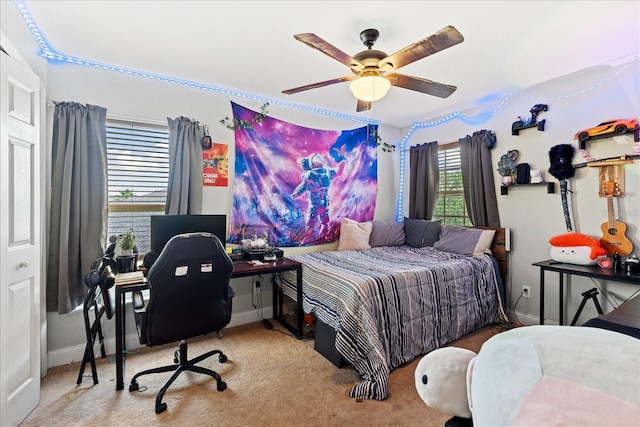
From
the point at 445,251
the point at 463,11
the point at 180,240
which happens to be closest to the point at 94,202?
the point at 180,240

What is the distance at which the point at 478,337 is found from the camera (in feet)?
9.12

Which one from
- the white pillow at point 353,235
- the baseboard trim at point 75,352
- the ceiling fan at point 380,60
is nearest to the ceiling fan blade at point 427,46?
the ceiling fan at point 380,60

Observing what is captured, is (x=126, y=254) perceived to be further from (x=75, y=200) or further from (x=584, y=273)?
(x=584, y=273)

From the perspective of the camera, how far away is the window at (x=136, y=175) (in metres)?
2.60

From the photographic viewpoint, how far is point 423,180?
13.2ft

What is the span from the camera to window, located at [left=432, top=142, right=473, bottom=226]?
3.72 meters

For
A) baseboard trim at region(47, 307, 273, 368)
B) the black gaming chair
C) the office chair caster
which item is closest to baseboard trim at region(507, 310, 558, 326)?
the black gaming chair

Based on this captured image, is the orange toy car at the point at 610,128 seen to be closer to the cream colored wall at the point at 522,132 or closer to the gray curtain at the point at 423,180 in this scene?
the cream colored wall at the point at 522,132

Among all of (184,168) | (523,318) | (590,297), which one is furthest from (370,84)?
(523,318)

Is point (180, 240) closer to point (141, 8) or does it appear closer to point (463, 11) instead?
point (141, 8)

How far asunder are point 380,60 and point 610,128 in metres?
2.06

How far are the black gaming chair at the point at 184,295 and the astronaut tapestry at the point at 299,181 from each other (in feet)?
3.81

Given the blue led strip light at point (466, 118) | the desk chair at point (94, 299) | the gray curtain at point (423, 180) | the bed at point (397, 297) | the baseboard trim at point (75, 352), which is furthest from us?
the gray curtain at point (423, 180)

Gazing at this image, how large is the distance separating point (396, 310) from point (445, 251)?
141 cm
